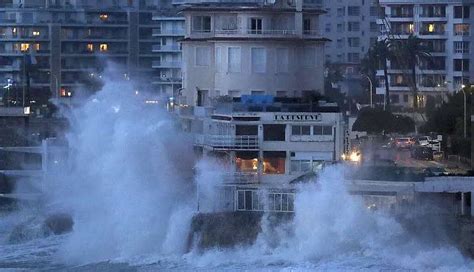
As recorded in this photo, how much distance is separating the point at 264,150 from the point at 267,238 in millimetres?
3412

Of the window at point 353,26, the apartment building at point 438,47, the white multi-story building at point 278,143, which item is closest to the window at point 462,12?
the apartment building at point 438,47

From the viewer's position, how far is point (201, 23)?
35719 mm

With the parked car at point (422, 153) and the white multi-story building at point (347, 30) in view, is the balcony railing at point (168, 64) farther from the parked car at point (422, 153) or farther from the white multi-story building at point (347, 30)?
the parked car at point (422, 153)

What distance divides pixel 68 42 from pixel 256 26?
1984 cm

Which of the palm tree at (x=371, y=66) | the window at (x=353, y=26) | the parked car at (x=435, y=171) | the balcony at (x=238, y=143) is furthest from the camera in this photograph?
the window at (x=353, y=26)

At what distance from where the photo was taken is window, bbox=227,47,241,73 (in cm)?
3472

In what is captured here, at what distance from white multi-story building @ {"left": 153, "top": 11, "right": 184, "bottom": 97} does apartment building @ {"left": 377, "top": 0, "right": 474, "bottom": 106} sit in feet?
22.7

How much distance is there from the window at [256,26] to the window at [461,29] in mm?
13984

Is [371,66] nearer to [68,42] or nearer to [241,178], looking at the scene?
[68,42]

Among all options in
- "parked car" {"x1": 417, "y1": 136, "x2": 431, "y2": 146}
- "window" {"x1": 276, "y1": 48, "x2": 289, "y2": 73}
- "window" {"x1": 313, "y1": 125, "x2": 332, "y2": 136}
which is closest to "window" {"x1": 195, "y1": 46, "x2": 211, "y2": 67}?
"window" {"x1": 276, "y1": 48, "x2": 289, "y2": 73}

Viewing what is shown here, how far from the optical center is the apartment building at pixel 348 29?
5738 centimetres

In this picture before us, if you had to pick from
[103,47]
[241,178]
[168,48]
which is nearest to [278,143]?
[241,178]

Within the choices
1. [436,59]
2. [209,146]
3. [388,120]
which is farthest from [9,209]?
[436,59]

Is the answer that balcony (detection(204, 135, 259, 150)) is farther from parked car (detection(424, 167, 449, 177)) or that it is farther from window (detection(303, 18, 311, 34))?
window (detection(303, 18, 311, 34))
